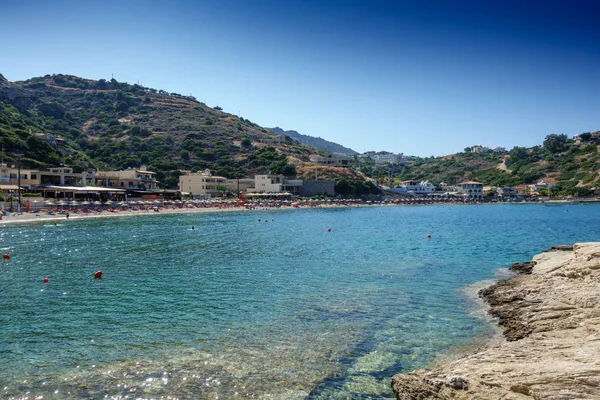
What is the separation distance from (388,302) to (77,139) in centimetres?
12735

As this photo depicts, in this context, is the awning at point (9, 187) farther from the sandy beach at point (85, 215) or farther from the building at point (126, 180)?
the building at point (126, 180)

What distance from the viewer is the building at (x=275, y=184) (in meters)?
97.4

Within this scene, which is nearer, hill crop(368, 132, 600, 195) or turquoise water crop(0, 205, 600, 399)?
turquoise water crop(0, 205, 600, 399)

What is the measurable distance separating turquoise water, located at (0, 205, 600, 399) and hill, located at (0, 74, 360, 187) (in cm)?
6404

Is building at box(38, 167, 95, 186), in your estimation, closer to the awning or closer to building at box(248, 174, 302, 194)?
the awning

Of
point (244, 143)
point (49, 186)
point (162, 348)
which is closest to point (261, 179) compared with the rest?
point (244, 143)

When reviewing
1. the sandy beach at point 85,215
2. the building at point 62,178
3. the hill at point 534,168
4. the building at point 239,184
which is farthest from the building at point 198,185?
the hill at point 534,168

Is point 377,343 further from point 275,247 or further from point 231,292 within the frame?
point 275,247

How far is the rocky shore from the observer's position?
6926 millimetres

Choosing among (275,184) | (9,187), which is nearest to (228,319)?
(9,187)

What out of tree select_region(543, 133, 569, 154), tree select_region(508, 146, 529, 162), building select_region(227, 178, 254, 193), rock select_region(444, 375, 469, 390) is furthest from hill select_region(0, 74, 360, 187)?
tree select_region(543, 133, 569, 154)

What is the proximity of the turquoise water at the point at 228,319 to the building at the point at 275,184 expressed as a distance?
67737 mm

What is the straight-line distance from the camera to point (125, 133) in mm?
129000

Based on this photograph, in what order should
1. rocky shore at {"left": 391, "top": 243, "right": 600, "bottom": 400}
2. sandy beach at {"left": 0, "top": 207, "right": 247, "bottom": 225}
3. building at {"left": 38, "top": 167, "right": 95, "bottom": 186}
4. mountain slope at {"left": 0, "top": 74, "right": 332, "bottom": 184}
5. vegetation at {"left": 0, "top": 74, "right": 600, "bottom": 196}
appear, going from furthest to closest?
vegetation at {"left": 0, "top": 74, "right": 600, "bottom": 196} → mountain slope at {"left": 0, "top": 74, "right": 332, "bottom": 184} → building at {"left": 38, "top": 167, "right": 95, "bottom": 186} → sandy beach at {"left": 0, "top": 207, "right": 247, "bottom": 225} → rocky shore at {"left": 391, "top": 243, "right": 600, "bottom": 400}
